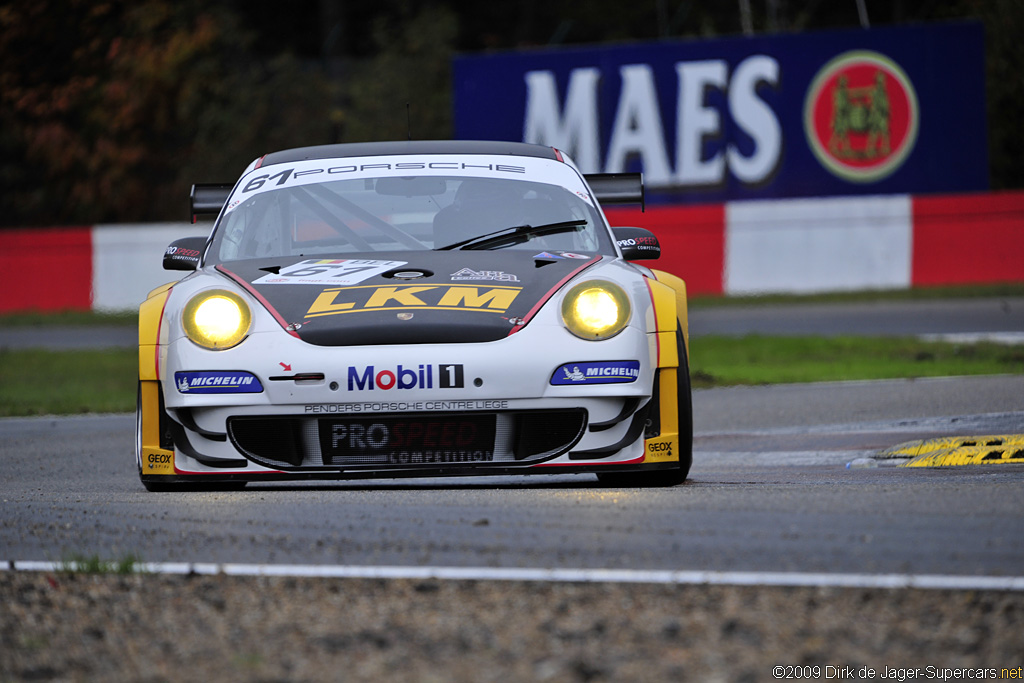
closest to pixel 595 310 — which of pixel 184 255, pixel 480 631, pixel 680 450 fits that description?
pixel 680 450

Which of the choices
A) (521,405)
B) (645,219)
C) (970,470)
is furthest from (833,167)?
(521,405)

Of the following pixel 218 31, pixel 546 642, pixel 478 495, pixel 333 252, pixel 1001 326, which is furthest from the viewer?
pixel 218 31

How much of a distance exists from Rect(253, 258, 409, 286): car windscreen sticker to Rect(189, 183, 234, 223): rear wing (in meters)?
1.50

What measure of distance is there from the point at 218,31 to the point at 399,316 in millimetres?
23821

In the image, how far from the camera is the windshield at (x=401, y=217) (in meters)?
5.38

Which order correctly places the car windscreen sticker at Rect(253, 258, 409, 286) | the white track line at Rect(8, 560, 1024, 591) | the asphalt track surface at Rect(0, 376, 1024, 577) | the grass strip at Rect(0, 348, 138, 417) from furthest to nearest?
1. the grass strip at Rect(0, 348, 138, 417)
2. the car windscreen sticker at Rect(253, 258, 409, 286)
3. the asphalt track surface at Rect(0, 376, 1024, 577)
4. the white track line at Rect(8, 560, 1024, 591)

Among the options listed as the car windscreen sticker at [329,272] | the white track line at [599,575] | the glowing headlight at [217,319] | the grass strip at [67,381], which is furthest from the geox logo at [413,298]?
the grass strip at [67,381]

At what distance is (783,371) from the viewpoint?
10.4 meters

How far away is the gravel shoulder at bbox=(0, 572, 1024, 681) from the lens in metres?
2.54

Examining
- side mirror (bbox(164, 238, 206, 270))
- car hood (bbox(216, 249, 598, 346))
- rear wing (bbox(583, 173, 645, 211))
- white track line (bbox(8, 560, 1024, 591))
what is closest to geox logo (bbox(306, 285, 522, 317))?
car hood (bbox(216, 249, 598, 346))

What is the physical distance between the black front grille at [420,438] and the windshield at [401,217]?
102 centimetres

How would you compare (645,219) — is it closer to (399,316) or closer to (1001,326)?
(1001,326)

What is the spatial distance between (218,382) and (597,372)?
1.20 m

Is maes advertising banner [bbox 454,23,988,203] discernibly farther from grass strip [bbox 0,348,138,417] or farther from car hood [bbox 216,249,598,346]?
car hood [bbox 216,249,598,346]
